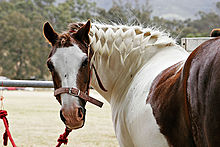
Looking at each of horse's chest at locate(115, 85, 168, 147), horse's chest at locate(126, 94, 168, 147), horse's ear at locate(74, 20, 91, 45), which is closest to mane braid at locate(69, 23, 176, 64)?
horse's ear at locate(74, 20, 91, 45)

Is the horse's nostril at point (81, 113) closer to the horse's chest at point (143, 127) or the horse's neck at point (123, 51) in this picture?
the horse's chest at point (143, 127)

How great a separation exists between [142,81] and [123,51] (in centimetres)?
46

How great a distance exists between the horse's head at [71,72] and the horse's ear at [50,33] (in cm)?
7

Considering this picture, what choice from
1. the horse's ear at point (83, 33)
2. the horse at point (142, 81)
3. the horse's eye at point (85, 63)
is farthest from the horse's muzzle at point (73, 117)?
the horse's ear at point (83, 33)

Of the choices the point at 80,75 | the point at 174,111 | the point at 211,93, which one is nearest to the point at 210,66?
Answer: the point at 211,93

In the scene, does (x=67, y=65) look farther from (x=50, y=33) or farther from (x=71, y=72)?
(x=50, y=33)

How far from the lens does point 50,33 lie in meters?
2.92

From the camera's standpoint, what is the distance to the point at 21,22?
153ft

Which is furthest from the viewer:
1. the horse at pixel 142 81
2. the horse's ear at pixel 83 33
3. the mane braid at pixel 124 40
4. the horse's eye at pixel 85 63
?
the mane braid at pixel 124 40

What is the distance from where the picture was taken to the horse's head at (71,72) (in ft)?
8.42

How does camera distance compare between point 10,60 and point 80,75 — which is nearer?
point 80,75

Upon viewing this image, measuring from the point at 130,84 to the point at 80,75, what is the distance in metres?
0.67

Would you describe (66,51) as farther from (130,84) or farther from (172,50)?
(172,50)

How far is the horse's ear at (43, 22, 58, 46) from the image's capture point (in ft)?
9.53
